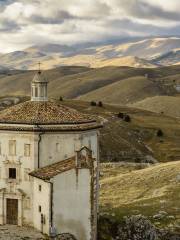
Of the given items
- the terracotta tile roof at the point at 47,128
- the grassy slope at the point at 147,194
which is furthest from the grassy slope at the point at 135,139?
the terracotta tile roof at the point at 47,128

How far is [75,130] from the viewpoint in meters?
43.3

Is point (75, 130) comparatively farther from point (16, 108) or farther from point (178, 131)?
point (178, 131)

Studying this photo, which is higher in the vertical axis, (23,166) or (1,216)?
(23,166)

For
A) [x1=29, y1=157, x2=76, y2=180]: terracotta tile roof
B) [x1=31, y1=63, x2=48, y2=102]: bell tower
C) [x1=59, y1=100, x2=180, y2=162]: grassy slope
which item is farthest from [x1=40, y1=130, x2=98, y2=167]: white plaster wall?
[x1=59, y1=100, x2=180, y2=162]: grassy slope

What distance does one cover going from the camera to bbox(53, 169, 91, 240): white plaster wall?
133 ft

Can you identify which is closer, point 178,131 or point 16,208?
point 16,208

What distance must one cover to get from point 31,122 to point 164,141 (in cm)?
9130

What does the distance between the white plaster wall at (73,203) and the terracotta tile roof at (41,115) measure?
4.98m

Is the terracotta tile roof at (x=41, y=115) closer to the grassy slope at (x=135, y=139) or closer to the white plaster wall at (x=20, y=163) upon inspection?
the white plaster wall at (x=20, y=163)

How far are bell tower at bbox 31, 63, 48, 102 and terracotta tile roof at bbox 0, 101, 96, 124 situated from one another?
57cm

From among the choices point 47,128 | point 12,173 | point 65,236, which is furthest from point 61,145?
point 65,236

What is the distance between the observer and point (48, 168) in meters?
42.3

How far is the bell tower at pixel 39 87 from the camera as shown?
4531 cm

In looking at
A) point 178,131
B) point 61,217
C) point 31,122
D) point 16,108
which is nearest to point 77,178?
point 61,217
